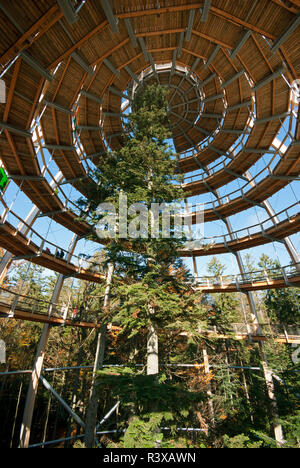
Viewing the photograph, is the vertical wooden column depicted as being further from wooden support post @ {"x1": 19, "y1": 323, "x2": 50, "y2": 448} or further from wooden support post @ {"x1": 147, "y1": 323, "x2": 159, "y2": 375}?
wooden support post @ {"x1": 147, "y1": 323, "x2": 159, "y2": 375}

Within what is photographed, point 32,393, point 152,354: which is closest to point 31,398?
point 32,393

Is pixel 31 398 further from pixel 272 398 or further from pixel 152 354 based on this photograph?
pixel 272 398

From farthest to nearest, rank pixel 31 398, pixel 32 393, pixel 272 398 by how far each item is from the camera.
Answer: pixel 272 398 → pixel 32 393 → pixel 31 398

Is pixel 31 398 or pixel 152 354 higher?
pixel 152 354

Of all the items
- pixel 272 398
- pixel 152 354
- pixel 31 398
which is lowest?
pixel 31 398

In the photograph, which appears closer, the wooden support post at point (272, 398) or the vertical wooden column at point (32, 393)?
the vertical wooden column at point (32, 393)

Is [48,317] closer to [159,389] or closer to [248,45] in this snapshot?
[159,389]

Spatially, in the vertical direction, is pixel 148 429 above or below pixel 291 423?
above

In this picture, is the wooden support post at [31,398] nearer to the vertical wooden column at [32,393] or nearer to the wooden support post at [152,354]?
the vertical wooden column at [32,393]

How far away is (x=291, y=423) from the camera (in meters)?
14.0

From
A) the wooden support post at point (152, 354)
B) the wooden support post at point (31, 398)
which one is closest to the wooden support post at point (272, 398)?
the wooden support post at point (152, 354)

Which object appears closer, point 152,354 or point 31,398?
point 152,354

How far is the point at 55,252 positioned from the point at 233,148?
17.2 m

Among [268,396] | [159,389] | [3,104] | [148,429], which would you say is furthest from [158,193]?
[268,396]
